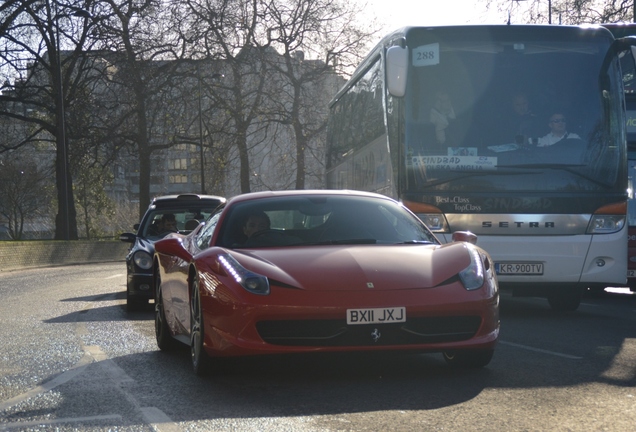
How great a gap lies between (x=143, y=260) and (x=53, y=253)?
28.5 meters

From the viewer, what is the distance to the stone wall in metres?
37.3

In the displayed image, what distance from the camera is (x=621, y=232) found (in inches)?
499

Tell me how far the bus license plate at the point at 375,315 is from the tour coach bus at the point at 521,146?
18.6 feet

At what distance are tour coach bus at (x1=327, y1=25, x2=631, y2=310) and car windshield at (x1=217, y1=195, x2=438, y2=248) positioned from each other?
3948mm

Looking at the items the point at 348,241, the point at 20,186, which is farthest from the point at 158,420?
the point at 20,186

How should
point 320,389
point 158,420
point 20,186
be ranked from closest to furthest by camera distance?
point 158,420
point 320,389
point 20,186

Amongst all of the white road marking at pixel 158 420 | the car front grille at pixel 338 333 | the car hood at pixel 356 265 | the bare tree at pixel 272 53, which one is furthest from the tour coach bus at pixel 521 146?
the bare tree at pixel 272 53

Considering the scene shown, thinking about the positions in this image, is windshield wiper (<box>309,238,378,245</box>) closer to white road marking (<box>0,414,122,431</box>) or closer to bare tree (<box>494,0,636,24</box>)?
white road marking (<box>0,414,122,431</box>)

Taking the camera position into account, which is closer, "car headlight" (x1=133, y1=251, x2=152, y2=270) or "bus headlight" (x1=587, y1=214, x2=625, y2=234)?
"bus headlight" (x1=587, y1=214, x2=625, y2=234)

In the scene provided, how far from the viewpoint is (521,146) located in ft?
42.3

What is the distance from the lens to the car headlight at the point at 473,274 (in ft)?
23.8

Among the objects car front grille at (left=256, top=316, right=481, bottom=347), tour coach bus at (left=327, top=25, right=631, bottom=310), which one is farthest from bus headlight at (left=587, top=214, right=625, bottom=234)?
car front grille at (left=256, top=316, right=481, bottom=347)

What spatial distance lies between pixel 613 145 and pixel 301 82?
40524 millimetres

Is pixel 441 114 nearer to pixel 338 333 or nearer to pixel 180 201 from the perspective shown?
pixel 180 201
